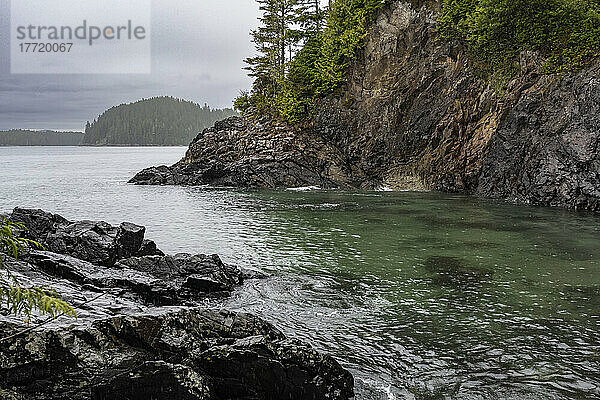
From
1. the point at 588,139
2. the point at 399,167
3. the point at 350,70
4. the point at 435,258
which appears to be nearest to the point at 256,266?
the point at 435,258

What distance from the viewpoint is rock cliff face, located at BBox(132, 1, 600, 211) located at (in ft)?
105

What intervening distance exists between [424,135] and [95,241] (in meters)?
33.4

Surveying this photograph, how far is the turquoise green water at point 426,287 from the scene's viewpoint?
9391mm

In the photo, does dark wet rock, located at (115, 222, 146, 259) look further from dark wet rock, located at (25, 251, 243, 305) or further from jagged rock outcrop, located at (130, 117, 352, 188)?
jagged rock outcrop, located at (130, 117, 352, 188)

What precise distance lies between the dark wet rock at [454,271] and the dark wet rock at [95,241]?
9.95 meters

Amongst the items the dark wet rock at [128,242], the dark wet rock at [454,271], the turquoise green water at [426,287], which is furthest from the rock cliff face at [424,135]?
the dark wet rock at [128,242]

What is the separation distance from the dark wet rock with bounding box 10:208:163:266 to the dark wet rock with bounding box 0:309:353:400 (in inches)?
358

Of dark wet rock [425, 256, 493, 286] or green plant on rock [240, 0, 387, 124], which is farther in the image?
green plant on rock [240, 0, 387, 124]

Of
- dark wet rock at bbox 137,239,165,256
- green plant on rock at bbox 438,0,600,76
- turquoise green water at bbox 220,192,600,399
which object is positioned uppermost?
green plant on rock at bbox 438,0,600,76

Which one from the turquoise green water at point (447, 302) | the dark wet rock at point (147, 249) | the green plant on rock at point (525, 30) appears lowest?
the turquoise green water at point (447, 302)

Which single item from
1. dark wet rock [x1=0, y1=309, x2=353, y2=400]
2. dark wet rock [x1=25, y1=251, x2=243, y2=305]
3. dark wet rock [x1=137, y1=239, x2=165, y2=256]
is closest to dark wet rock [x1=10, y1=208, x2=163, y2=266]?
dark wet rock [x1=137, y1=239, x2=165, y2=256]

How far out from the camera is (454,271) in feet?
54.2

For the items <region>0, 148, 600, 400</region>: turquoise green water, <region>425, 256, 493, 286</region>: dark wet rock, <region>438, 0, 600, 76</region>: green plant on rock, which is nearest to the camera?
<region>0, 148, 600, 400</region>: turquoise green water

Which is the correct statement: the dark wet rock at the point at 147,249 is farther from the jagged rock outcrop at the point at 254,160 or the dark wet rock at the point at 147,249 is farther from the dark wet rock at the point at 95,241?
the jagged rock outcrop at the point at 254,160
